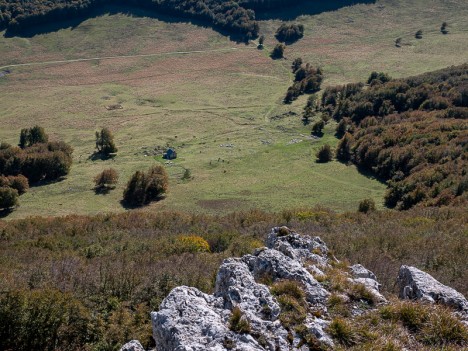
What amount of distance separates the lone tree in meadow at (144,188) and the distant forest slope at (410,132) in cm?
3294

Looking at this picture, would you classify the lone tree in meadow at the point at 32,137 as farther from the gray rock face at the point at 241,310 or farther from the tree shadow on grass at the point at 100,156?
the gray rock face at the point at 241,310

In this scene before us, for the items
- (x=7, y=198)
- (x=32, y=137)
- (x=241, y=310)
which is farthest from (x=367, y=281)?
(x=32, y=137)

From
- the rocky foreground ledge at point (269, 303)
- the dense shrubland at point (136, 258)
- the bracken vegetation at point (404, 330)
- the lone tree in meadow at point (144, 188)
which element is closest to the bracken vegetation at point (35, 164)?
the lone tree in meadow at point (144, 188)

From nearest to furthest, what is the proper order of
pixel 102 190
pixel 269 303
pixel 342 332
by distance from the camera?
pixel 342 332
pixel 269 303
pixel 102 190

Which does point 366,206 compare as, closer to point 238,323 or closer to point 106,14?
point 238,323

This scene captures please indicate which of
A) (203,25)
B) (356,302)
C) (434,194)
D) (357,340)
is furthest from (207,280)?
(203,25)

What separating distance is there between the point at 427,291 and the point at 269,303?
6071 mm

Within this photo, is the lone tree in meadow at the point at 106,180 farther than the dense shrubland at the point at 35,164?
No

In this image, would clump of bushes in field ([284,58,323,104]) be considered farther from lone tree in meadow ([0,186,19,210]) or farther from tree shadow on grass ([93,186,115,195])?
lone tree in meadow ([0,186,19,210])

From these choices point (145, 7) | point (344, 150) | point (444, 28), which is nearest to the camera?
point (344, 150)

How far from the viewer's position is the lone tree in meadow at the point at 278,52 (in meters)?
148

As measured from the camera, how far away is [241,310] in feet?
52.0

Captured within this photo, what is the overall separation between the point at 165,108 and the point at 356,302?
103649 mm

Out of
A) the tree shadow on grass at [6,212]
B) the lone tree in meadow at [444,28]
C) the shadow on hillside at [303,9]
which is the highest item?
the shadow on hillside at [303,9]
